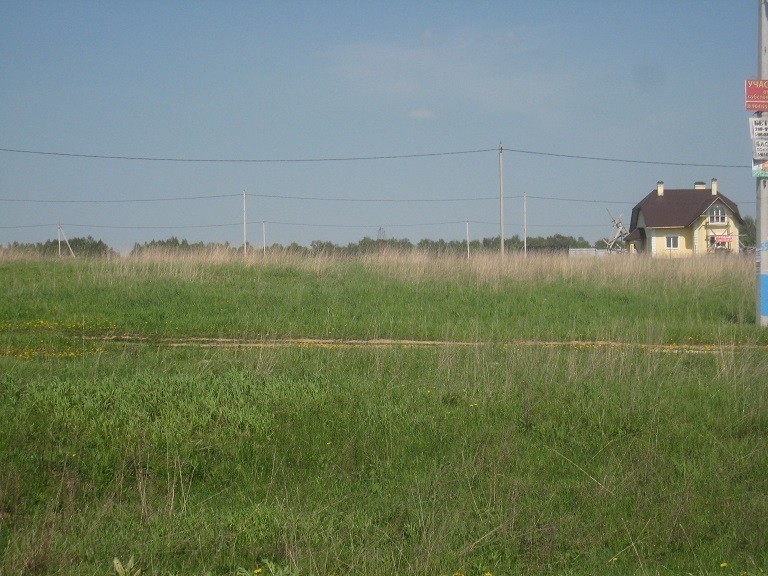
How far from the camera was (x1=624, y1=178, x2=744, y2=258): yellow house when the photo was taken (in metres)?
55.5

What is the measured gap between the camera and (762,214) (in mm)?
15570

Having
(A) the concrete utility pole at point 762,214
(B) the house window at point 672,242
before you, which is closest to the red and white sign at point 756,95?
(A) the concrete utility pole at point 762,214

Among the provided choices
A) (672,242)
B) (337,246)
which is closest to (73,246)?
(337,246)

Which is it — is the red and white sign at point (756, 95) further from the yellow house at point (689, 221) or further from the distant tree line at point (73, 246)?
the yellow house at point (689, 221)

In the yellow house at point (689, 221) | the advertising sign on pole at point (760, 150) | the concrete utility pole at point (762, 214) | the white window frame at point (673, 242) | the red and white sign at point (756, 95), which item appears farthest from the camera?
the white window frame at point (673, 242)

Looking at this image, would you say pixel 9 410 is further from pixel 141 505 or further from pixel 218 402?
pixel 141 505

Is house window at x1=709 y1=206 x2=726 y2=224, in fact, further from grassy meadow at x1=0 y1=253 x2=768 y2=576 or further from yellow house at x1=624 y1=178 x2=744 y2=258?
grassy meadow at x1=0 y1=253 x2=768 y2=576

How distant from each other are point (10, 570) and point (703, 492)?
499cm

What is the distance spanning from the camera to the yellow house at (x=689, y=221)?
2185 inches

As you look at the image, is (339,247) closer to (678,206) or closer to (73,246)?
(73,246)

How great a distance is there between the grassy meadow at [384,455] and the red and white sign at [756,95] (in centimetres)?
445

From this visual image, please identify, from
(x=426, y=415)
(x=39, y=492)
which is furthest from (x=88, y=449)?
(x=426, y=415)

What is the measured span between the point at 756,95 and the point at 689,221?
140 feet

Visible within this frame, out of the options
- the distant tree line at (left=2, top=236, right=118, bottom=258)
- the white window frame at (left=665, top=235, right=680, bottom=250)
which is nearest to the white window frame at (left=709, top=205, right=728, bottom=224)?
the white window frame at (left=665, top=235, right=680, bottom=250)
